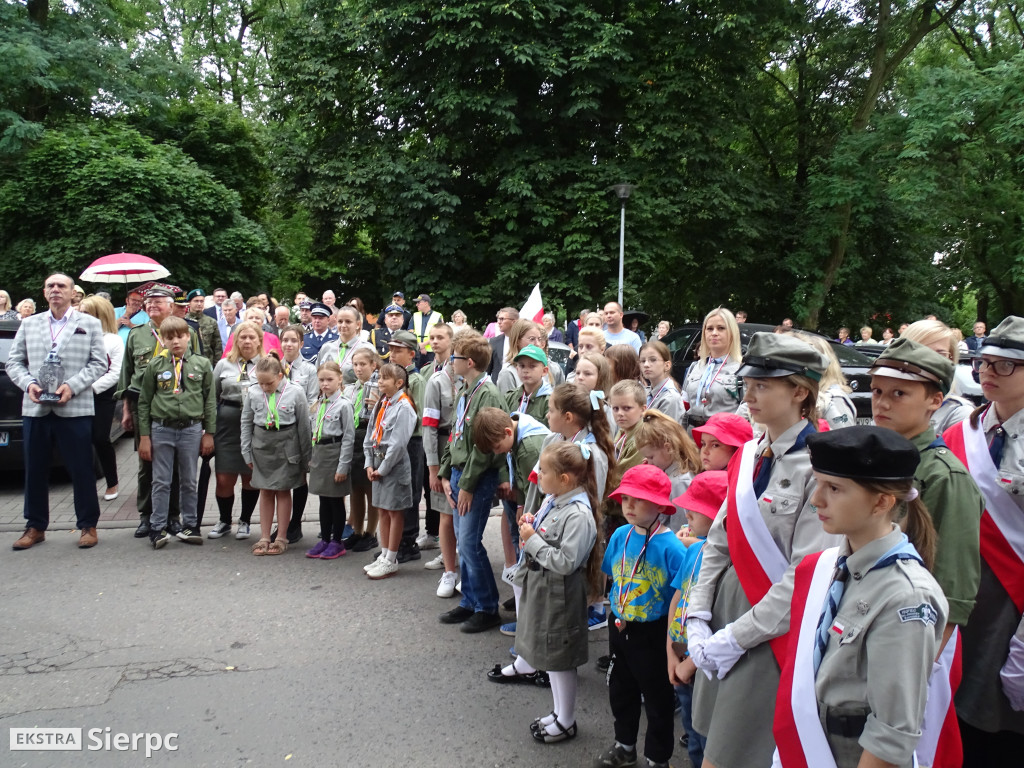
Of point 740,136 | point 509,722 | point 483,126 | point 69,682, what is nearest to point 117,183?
point 483,126

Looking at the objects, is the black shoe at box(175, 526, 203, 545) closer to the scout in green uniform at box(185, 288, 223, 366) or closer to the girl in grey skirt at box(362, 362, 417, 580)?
the girl in grey skirt at box(362, 362, 417, 580)

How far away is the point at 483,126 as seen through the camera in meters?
20.1

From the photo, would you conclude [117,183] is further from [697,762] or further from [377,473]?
[697,762]

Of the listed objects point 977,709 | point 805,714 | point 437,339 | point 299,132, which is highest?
point 299,132

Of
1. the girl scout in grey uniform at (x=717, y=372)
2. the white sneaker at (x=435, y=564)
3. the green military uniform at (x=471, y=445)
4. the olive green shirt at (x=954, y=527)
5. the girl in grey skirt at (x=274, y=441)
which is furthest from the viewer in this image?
the girl in grey skirt at (x=274, y=441)

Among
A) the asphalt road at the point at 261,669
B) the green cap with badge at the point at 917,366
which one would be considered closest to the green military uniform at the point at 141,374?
the asphalt road at the point at 261,669

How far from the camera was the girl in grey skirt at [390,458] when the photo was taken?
6.03 meters

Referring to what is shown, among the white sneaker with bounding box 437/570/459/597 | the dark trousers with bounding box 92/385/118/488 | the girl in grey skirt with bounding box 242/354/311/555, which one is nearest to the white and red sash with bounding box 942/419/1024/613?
the white sneaker with bounding box 437/570/459/597

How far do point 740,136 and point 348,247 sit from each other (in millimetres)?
11355

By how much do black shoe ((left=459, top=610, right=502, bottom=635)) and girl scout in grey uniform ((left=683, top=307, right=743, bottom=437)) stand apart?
2162mm

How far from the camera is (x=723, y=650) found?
2.50 m

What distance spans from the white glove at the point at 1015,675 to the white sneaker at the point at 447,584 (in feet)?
12.4

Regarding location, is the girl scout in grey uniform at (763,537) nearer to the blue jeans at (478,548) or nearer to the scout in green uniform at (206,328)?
the blue jeans at (478,548)

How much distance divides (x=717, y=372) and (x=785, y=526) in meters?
3.62
